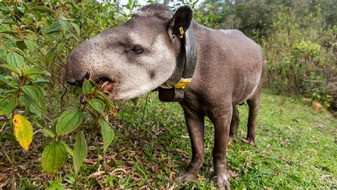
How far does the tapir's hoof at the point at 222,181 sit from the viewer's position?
250cm

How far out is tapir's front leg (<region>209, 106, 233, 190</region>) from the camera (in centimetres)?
233

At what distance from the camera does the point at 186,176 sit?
2.56 metres

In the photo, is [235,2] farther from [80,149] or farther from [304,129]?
[80,149]

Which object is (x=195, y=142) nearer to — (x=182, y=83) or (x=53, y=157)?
(x=182, y=83)

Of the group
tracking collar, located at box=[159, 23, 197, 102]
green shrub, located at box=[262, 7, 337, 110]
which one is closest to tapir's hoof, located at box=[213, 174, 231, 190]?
tracking collar, located at box=[159, 23, 197, 102]

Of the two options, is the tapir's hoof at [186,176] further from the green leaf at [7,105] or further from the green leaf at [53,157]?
the green leaf at [7,105]

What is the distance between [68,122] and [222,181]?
167 centimetres

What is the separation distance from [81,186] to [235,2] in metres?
30.3

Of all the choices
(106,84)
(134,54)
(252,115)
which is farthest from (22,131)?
(252,115)

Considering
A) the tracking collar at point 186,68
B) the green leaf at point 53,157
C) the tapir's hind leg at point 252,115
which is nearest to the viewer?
the green leaf at point 53,157

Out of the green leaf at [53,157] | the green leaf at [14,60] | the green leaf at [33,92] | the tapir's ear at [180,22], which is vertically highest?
the tapir's ear at [180,22]

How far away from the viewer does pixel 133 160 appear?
2682mm

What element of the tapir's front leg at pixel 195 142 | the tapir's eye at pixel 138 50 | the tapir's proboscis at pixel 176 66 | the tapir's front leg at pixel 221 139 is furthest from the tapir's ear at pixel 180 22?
the tapir's front leg at pixel 195 142

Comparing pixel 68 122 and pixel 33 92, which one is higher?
pixel 33 92
